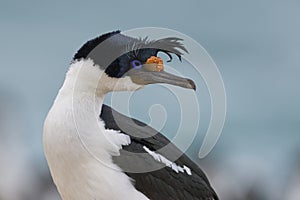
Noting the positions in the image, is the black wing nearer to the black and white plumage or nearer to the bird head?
the black and white plumage

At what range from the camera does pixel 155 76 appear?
411cm

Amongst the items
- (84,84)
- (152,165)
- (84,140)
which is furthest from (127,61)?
(152,165)

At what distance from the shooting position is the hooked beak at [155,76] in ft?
13.3

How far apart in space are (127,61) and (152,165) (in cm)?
49

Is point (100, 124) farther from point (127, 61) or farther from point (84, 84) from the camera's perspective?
point (127, 61)

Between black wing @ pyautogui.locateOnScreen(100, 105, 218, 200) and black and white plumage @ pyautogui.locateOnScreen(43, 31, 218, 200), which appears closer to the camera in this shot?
black and white plumage @ pyautogui.locateOnScreen(43, 31, 218, 200)

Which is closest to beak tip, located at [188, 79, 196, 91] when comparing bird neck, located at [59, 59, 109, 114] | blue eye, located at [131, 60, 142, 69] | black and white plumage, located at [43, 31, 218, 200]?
black and white plumage, located at [43, 31, 218, 200]

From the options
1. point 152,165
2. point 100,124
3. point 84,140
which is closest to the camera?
point 84,140

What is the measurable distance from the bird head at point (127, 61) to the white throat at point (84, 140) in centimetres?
1

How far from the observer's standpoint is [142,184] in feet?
13.8

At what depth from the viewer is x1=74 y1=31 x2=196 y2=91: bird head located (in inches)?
159

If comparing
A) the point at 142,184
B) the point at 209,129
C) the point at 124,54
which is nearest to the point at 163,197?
the point at 142,184

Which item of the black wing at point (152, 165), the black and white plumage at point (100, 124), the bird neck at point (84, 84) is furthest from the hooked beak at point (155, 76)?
the black wing at point (152, 165)

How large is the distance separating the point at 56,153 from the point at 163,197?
57 cm
